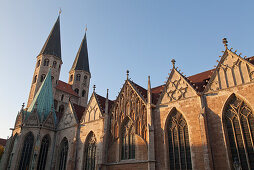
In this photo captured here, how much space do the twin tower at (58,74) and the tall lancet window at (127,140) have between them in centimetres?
2243

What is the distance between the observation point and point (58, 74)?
46.8m

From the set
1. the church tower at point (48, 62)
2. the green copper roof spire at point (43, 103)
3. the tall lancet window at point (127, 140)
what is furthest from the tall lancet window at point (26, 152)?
the church tower at point (48, 62)

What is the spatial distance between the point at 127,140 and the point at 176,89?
6.73 meters

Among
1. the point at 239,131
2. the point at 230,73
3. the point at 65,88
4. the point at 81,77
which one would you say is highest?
the point at 81,77

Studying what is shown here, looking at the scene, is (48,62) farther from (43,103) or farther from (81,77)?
(43,103)

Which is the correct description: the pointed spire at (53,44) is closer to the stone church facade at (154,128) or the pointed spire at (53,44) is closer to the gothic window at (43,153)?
the stone church facade at (154,128)

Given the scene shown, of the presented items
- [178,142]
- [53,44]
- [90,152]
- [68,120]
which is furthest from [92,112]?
[53,44]

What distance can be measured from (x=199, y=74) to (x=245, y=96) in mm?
8102

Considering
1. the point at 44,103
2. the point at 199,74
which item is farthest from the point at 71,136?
the point at 199,74

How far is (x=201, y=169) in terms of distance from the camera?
52.4ft

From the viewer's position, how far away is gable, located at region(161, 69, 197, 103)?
19.2 m

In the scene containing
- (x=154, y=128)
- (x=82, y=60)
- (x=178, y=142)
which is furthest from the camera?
(x=82, y=60)

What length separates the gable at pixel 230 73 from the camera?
1688 centimetres

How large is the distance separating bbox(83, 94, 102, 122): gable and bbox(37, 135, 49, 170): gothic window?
612 cm
